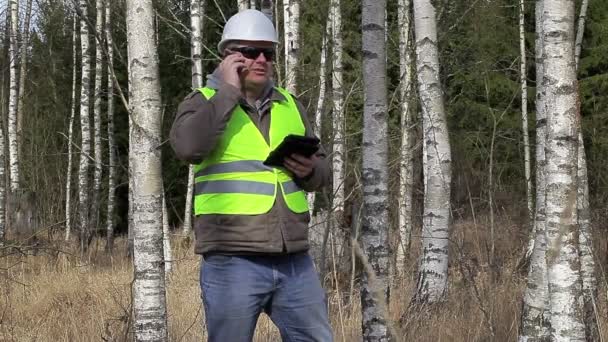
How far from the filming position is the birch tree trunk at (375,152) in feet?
14.3

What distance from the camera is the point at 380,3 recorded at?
4.50 m

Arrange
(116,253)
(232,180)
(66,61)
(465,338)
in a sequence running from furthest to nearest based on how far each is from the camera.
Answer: (66,61)
(116,253)
(465,338)
(232,180)

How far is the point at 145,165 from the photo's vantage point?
3.98 meters

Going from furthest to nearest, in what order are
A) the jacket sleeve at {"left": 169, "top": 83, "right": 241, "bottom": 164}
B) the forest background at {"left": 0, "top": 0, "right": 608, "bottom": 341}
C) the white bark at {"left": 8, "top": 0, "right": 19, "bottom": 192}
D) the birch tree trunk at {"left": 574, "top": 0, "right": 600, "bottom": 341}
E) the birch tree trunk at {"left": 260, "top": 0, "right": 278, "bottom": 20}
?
the white bark at {"left": 8, "top": 0, "right": 19, "bottom": 192}, the forest background at {"left": 0, "top": 0, "right": 608, "bottom": 341}, the birch tree trunk at {"left": 260, "top": 0, "right": 278, "bottom": 20}, the birch tree trunk at {"left": 574, "top": 0, "right": 600, "bottom": 341}, the jacket sleeve at {"left": 169, "top": 83, "right": 241, "bottom": 164}

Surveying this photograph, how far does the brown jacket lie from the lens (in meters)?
2.81

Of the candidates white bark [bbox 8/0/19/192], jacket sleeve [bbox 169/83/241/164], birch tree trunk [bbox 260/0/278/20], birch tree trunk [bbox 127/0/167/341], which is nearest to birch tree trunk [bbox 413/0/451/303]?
birch tree trunk [bbox 260/0/278/20]

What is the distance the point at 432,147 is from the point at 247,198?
377 centimetres

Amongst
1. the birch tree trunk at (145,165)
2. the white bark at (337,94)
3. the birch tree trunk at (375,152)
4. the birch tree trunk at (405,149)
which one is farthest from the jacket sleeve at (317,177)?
the birch tree trunk at (405,149)

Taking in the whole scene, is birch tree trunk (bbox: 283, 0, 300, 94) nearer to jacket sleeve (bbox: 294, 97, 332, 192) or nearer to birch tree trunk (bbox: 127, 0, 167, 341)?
birch tree trunk (bbox: 127, 0, 167, 341)

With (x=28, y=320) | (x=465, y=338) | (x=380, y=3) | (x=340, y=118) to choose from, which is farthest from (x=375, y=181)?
(x=28, y=320)

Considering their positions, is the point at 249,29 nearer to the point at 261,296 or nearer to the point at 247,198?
the point at 247,198

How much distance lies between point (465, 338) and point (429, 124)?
204cm

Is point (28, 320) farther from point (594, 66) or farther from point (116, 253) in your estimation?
point (594, 66)

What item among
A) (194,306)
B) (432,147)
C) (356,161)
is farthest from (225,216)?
(356,161)
